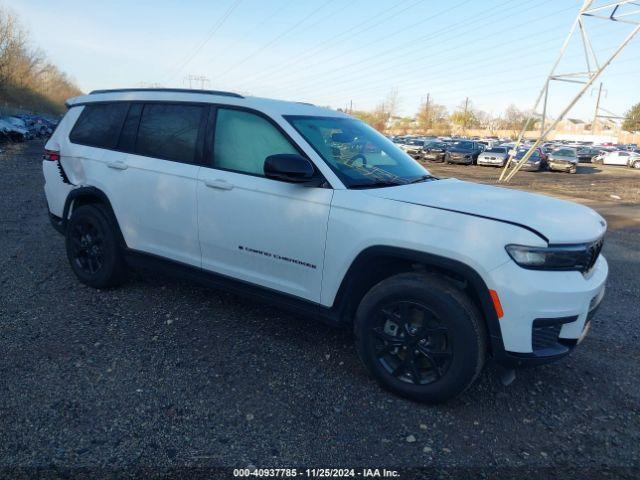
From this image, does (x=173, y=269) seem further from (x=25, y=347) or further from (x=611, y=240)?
(x=611, y=240)

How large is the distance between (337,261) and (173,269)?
5.20 ft

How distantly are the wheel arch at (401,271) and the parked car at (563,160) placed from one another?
29.5m

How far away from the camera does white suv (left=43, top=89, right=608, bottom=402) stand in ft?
8.72

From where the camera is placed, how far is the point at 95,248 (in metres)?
4.43

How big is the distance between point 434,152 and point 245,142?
97.5ft

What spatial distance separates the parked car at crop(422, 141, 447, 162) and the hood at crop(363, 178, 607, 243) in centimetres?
2930

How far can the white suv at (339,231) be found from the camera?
266cm

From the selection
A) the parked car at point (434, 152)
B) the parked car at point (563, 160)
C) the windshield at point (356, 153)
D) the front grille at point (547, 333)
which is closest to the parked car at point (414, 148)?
the parked car at point (434, 152)

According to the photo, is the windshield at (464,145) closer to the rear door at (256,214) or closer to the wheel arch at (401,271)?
the rear door at (256,214)

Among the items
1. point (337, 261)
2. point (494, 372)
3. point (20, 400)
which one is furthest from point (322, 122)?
point (20, 400)

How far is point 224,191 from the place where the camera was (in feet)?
11.5

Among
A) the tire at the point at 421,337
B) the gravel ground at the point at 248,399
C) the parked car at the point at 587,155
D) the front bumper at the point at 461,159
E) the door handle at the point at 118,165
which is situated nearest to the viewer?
the gravel ground at the point at 248,399

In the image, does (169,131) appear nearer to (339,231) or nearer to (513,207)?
(339,231)

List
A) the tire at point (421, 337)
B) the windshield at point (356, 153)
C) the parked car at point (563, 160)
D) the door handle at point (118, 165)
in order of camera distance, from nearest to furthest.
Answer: the tire at point (421, 337) < the windshield at point (356, 153) < the door handle at point (118, 165) < the parked car at point (563, 160)
